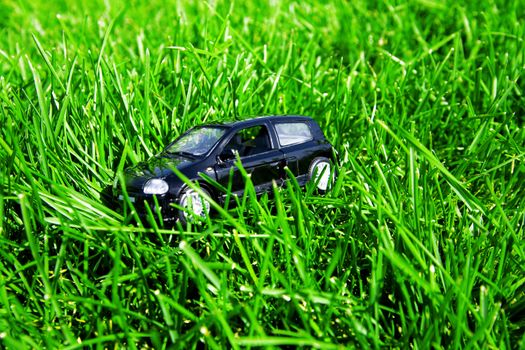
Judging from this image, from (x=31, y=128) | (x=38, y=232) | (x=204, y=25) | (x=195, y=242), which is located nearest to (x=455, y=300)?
(x=195, y=242)

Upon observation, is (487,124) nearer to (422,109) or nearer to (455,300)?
(422,109)

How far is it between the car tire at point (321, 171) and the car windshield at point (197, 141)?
442 mm

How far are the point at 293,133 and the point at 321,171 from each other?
290mm

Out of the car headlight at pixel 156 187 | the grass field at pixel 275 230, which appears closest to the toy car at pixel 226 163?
the car headlight at pixel 156 187

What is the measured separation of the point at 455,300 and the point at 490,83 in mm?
2311

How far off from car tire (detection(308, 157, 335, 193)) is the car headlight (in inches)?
25.7

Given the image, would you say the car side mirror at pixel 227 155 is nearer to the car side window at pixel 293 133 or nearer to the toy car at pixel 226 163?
the toy car at pixel 226 163

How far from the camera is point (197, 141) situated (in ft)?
9.17

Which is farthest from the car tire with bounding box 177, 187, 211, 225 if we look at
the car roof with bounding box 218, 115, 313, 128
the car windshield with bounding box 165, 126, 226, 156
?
the car roof with bounding box 218, 115, 313, 128

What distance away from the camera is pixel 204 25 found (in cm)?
472

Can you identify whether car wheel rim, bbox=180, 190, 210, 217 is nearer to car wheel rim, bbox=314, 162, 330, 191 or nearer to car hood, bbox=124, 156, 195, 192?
car hood, bbox=124, 156, 195, 192

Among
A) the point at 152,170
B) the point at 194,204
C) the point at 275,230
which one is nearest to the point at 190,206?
the point at 194,204

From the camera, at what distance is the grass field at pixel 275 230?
222 centimetres

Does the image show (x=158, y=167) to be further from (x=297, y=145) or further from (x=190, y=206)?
(x=297, y=145)
